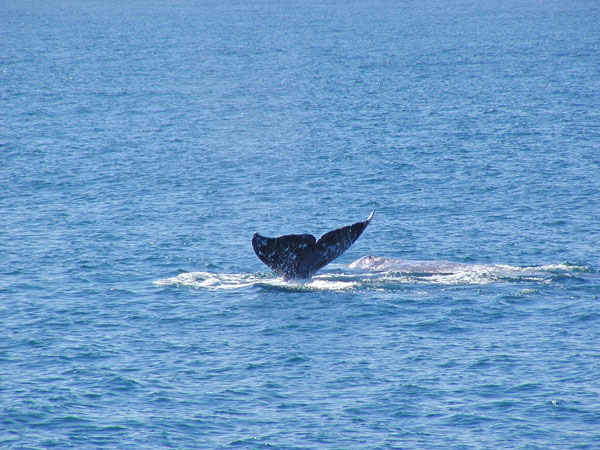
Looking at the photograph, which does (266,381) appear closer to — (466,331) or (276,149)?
(466,331)

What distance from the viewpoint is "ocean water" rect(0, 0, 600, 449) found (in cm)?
1988

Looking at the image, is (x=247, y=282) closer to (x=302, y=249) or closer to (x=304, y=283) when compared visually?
(x=304, y=283)

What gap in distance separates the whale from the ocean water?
0.61 metres

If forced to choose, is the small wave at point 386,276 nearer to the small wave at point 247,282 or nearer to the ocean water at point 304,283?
the small wave at point 247,282

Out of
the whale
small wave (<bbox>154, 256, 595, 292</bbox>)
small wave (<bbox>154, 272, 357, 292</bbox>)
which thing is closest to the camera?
the whale

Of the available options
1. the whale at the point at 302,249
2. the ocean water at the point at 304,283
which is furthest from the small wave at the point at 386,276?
the whale at the point at 302,249

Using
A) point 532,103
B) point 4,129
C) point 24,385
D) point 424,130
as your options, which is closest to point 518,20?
point 532,103

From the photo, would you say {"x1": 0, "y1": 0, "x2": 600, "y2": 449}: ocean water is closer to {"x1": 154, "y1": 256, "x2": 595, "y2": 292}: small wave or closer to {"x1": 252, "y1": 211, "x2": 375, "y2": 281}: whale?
{"x1": 154, "y1": 256, "x2": 595, "y2": 292}: small wave

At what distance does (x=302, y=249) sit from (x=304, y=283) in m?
1.50

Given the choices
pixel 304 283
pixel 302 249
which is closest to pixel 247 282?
pixel 304 283

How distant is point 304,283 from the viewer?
2777 cm

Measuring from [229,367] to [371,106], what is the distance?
168ft

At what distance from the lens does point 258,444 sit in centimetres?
1855

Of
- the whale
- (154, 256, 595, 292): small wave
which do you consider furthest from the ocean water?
the whale
